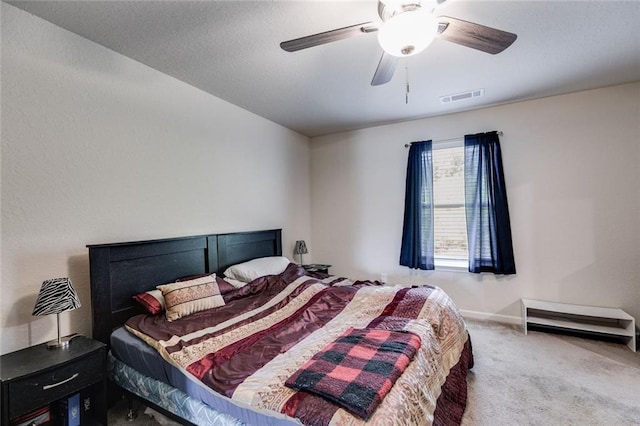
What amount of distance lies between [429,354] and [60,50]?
3112 millimetres

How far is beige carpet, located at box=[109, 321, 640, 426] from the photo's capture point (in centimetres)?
183

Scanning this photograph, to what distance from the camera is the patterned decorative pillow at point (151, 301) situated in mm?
2100

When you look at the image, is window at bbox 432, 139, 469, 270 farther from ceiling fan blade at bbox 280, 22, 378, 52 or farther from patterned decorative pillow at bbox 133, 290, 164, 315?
patterned decorative pillow at bbox 133, 290, 164, 315

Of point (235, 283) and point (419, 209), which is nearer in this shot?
point (235, 283)

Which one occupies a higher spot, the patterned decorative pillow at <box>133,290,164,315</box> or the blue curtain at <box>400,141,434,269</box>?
the blue curtain at <box>400,141,434,269</box>

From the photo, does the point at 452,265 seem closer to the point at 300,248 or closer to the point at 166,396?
the point at 300,248

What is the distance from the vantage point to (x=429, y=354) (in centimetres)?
167

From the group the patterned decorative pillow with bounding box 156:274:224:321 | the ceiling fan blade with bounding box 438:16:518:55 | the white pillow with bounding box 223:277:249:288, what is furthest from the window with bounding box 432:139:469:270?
the patterned decorative pillow with bounding box 156:274:224:321

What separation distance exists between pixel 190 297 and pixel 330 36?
6.67 ft

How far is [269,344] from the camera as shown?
1.68 m

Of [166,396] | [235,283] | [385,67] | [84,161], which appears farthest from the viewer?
[235,283]

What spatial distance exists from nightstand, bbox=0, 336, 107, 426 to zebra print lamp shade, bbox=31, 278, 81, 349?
57mm

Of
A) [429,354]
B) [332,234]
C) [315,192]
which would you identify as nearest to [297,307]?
[429,354]

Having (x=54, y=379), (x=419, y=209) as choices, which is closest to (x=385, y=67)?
(x=419, y=209)
